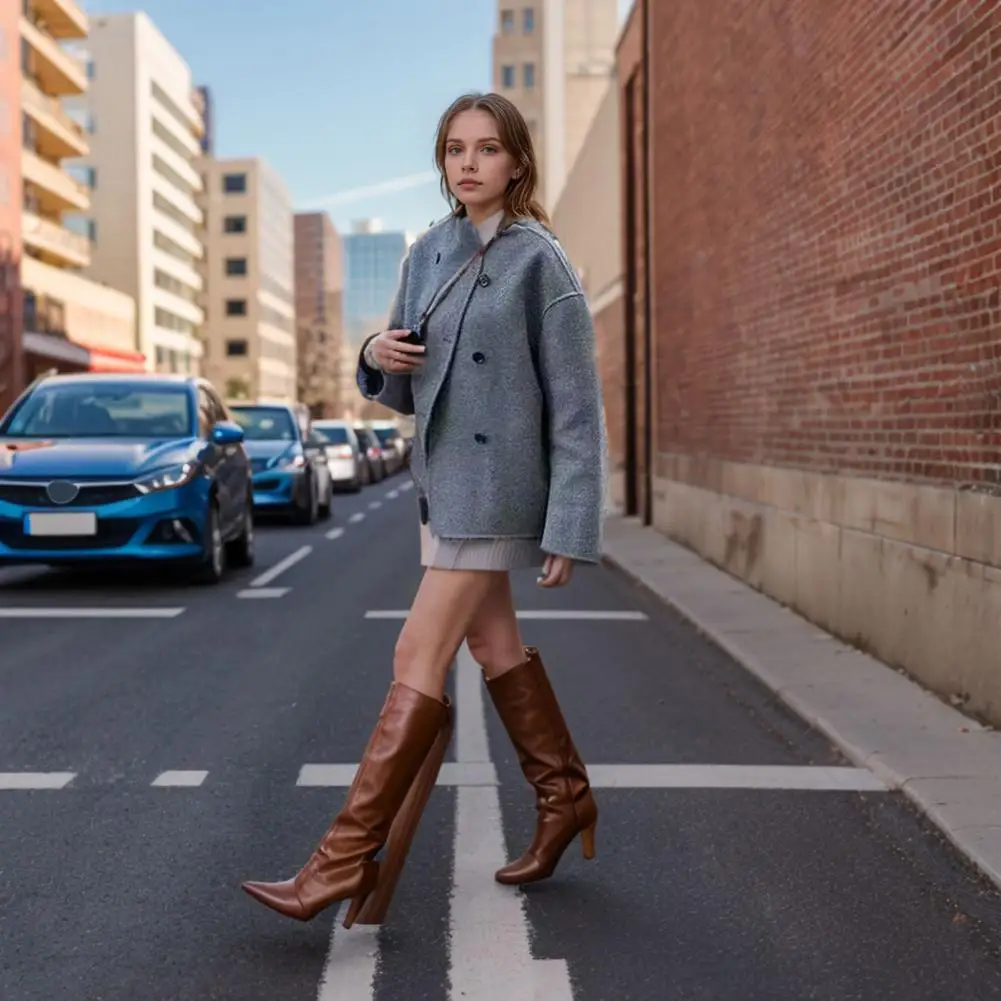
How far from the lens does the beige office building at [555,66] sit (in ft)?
294

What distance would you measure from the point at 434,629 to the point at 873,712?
134 inches

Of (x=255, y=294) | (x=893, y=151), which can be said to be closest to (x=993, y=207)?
(x=893, y=151)

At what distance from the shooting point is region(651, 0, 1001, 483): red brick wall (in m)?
6.63

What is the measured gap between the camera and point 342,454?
2972 cm

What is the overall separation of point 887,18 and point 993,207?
2.09 meters

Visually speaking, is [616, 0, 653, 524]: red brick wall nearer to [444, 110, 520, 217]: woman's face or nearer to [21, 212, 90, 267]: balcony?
[444, 110, 520, 217]: woman's face

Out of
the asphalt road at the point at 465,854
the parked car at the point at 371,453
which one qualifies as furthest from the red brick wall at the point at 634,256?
the parked car at the point at 371,453

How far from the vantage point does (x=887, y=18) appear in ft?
26.0

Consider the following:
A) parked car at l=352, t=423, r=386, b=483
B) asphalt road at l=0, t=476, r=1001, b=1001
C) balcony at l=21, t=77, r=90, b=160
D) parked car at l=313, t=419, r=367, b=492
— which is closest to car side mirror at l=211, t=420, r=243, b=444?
asphalt road at l=0, t=476, r=1001, b=1001

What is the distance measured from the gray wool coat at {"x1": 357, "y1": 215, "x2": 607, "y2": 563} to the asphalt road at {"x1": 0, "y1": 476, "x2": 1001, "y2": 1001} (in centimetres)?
97

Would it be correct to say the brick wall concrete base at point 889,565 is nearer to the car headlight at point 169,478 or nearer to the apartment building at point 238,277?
the car headlight at point 169,478

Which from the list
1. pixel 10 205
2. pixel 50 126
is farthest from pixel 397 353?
pixel 50 126

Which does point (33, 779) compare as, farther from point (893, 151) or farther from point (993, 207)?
point (893, 151)

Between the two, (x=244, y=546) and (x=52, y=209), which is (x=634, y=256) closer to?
(x=244, y=546)
